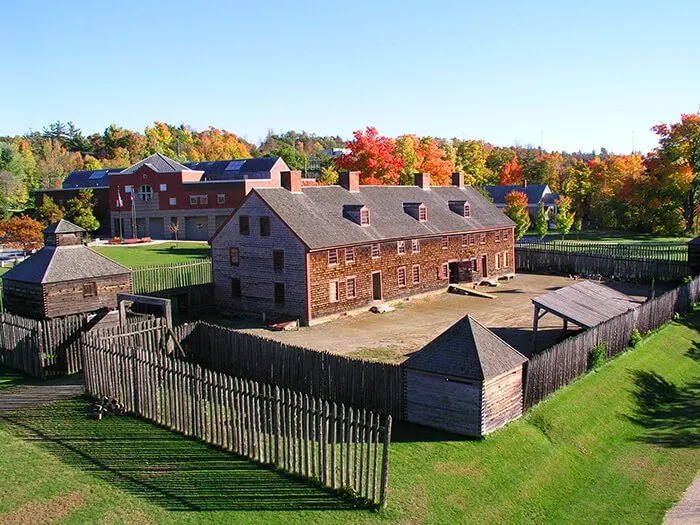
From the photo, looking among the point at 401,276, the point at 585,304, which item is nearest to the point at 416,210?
the point at 401,276

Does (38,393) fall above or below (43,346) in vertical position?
below

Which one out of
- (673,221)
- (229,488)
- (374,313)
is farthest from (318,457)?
(673,221)

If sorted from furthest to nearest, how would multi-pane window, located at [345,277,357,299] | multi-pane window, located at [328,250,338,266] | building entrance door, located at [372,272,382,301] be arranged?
building entrance door, located at [372,272,382,301]
multi-pane window, located at [345,277,357,299]
multi-pane window, located at [328,250,338,266]

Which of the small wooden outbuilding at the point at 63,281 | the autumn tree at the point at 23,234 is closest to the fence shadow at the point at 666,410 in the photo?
the small wooden outbuilding at the point at 63,281

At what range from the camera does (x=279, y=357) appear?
21766 millimetres

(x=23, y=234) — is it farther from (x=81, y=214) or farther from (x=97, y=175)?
(x=97, y=175)

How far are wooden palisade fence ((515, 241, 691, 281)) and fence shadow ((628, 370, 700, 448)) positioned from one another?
72.5 ft

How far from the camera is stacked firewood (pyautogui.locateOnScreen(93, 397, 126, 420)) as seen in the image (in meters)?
19.2

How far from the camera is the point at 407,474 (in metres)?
15.7

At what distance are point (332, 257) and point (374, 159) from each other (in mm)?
31709

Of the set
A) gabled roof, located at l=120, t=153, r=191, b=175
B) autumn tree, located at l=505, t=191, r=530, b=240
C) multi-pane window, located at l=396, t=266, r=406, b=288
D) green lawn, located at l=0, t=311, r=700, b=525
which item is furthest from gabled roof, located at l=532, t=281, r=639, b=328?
gabled roof, located at l=120, t=153, r=191, b=175

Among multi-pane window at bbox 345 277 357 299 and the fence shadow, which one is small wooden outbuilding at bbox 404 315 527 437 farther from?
multi-pane window at bbox 345 277 357 299

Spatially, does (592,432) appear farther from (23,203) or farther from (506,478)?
(23,203)

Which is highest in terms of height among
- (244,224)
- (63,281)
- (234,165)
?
(234,165)
